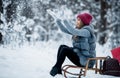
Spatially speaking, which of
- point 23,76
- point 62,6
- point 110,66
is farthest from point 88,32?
point 62,6

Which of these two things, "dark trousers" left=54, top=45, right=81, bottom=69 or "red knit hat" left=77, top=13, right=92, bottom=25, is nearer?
"dark trousers" left=54, top=45, right=81, bottom=69

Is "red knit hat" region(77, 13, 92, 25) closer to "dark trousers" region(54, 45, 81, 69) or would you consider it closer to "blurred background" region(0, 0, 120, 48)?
"dark trousers" region(54, 45, 81, 69)

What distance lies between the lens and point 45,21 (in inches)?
1008

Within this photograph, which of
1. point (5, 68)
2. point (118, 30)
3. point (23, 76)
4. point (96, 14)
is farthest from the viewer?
point (96, 14)

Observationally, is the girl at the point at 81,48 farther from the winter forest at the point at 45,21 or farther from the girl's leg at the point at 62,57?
the winter forest at the point at 45,21

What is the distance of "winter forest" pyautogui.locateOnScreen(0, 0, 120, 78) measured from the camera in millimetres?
9156

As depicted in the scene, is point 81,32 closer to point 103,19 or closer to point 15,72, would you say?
point 15,72

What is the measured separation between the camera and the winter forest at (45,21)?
916 cm

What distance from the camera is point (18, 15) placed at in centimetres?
966

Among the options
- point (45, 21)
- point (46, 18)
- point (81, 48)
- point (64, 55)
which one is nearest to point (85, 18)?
point (81, 48)

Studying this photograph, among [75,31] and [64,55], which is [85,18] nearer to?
[75,31]

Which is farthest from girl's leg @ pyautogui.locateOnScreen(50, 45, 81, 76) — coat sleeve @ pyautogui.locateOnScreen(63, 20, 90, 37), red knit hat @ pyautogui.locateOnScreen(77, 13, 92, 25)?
red knit hat @ pyautogui.locateOnScreen(77, 13, 92, 25)

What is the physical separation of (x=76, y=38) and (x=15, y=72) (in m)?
1.38

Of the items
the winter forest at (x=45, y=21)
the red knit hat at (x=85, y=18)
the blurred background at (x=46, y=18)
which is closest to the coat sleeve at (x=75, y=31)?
the red knit hat at (x=85, y=18)
